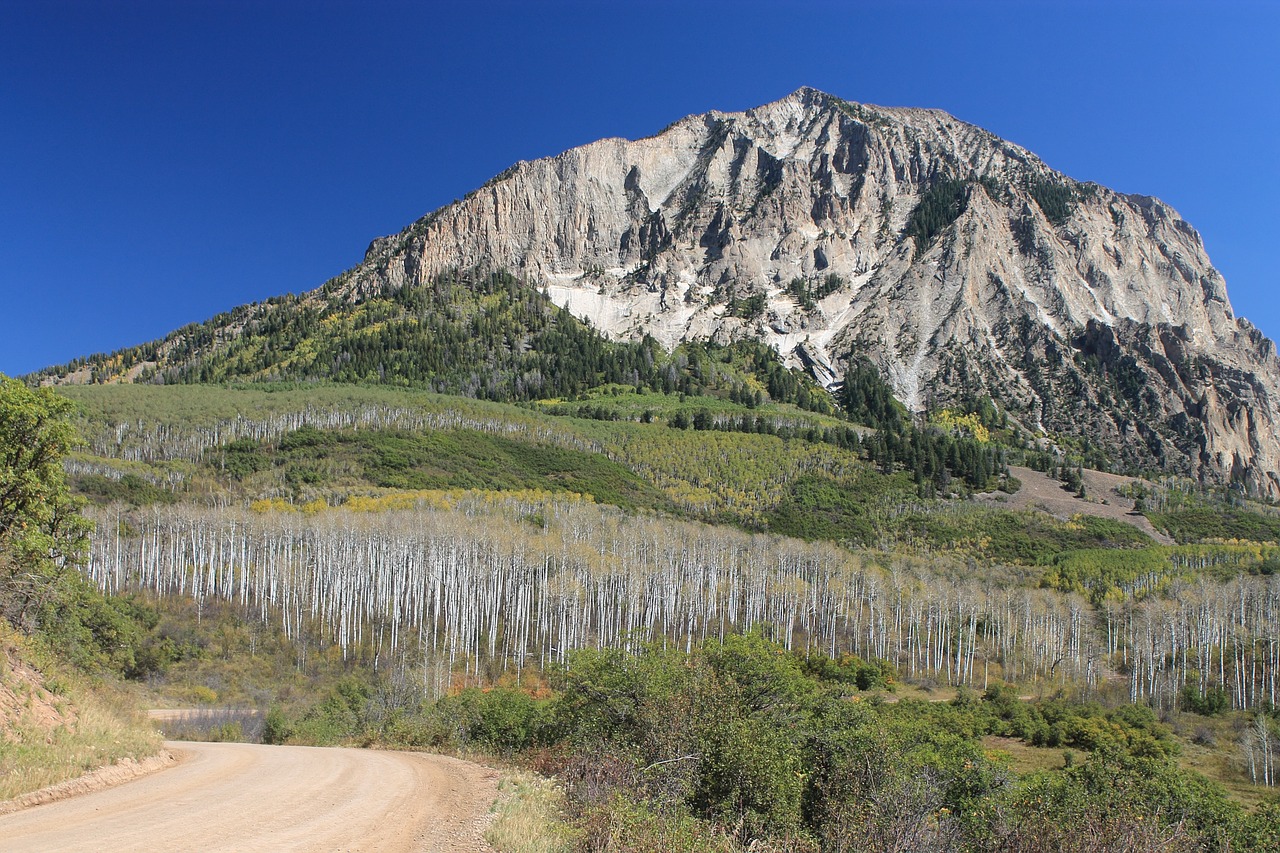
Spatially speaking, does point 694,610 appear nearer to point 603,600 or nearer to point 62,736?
point 603,600

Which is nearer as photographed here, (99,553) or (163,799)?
(163,799)

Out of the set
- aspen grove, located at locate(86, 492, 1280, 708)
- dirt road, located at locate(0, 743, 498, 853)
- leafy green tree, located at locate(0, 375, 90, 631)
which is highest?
leafy green tree, located at locate(0, 375, 90, 631)

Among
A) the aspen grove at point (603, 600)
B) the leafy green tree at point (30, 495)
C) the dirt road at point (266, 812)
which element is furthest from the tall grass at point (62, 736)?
the aspen grove at point (603, 600)

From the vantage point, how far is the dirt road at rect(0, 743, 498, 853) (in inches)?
373

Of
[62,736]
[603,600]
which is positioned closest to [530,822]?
[62,736]

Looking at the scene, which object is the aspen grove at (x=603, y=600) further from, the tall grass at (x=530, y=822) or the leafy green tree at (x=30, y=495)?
the tall grass at (x=530, y=822)

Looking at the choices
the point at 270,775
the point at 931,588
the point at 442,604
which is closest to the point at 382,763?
the point at 270,775

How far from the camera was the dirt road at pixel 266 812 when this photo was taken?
9484mm

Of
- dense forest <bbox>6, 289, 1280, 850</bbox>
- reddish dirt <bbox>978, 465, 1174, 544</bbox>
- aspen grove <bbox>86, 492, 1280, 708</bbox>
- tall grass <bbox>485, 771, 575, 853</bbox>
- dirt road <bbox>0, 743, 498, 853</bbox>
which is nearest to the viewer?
dirt road <bbox>0, 743, 498, 853</bbox>

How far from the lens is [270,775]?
584 inches

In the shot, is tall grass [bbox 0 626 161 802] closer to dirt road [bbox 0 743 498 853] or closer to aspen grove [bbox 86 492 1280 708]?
dirt road [bbox 0 743 498 853]

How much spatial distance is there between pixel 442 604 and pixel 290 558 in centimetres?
1540

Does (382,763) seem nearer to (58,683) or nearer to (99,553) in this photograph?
(58,683)

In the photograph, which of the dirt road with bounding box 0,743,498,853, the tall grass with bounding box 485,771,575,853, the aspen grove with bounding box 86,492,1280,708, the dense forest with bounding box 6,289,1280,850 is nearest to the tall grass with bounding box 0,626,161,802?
the dirt road with bounding box 0,743,498,853
